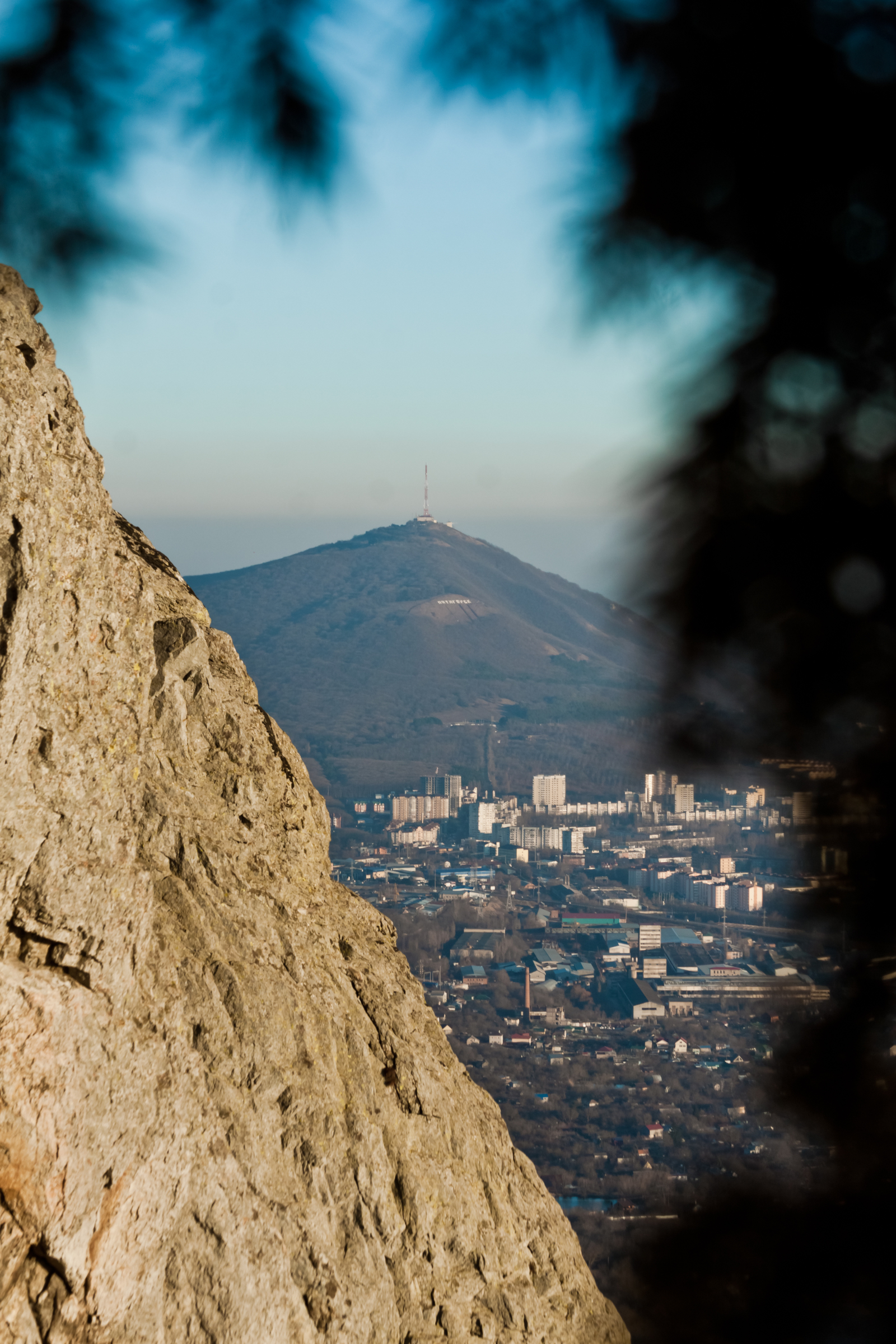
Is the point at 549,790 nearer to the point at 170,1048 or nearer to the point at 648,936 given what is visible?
the point at 648,936

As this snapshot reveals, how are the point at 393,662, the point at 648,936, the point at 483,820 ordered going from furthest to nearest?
the point at 393,662, the point at 483,820, the point at 648,936

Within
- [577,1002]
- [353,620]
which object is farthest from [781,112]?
[353,620]

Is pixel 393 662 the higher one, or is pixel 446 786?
pixel 393 662

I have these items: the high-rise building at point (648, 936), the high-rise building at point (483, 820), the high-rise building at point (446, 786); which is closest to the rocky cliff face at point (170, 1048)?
the high-rise building at point (648, 936)

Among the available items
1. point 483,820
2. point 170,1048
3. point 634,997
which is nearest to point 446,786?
point 483,820

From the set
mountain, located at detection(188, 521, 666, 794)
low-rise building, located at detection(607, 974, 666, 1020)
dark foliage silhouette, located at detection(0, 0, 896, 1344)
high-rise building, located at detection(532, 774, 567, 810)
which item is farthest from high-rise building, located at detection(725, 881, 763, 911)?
high-rise building, located at detection(532, 774, 567, 810)

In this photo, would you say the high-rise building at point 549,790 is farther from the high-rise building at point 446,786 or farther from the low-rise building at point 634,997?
the low-rise building at point 634,997
